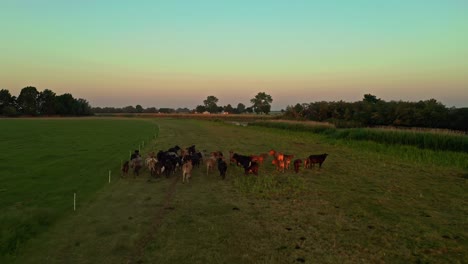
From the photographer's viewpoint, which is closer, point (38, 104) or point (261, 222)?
point (261, 222)

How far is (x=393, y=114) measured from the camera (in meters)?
52.9

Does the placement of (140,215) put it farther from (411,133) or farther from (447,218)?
(411,133)

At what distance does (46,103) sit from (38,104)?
3278 mm

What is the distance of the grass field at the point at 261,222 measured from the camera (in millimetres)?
6953

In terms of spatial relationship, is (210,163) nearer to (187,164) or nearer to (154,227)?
(187,164)

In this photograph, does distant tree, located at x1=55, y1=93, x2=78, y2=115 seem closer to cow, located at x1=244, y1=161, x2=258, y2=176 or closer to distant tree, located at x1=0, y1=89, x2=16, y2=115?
distant tree, located at x1=0, y1=89, x2=16, y2=115

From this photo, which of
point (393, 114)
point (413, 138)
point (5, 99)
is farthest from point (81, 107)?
point (413, 138)

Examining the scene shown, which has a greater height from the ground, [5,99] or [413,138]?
[5,99]

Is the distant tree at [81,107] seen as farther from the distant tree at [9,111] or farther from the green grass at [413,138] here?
the green grass at [413,138]

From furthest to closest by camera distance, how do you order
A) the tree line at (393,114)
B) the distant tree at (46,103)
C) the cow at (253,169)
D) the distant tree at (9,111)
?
the distant tree at (46,103), the distant tree at (9,111), the tree line at (393,114), the cow at (253,169)

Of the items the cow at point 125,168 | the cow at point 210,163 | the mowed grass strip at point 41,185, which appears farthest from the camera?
the cow at point 210,163

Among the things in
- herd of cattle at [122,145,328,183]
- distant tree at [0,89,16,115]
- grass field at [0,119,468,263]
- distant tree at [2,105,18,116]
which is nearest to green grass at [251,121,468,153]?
grass field at [0,119,468,263]

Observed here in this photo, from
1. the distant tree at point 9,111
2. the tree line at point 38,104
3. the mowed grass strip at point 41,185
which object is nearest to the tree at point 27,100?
the tree line at point 38,104

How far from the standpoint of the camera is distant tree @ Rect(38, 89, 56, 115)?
138m
